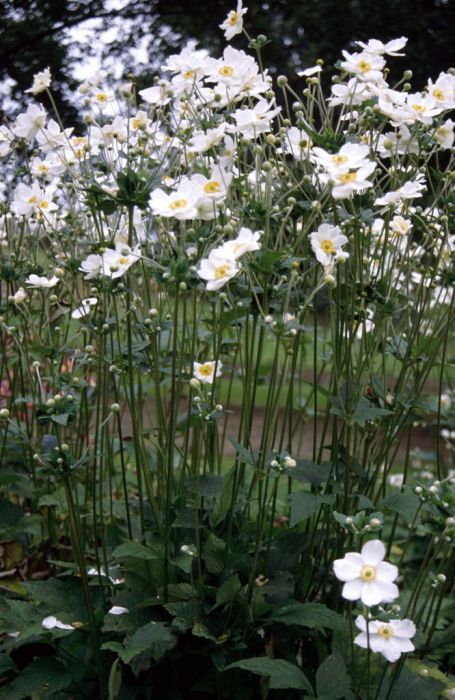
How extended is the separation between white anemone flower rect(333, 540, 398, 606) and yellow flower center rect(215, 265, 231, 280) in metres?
Result: 0.65

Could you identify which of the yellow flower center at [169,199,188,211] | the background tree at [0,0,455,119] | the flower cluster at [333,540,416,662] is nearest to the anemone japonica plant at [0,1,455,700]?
the yellow flower center at [169,199,188,211]

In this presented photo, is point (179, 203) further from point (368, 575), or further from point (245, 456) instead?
point (368, 575)

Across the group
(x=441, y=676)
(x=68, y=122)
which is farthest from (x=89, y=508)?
(x=68, y=122)

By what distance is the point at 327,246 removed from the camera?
1930 mm

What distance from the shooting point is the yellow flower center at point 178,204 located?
5.92ft

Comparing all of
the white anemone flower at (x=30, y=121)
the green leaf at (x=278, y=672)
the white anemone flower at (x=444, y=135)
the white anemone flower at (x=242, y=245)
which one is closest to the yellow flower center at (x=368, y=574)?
the green leaf at (x=278, y=672)

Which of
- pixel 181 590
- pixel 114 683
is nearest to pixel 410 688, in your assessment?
pixel 181 590

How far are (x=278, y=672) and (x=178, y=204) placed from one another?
3.69 feet

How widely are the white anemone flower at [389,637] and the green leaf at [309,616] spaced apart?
0.24m

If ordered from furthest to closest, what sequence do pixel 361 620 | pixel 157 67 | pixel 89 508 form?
1. pixel 157 67
2. pixel 89 508
3. pixel 361 620

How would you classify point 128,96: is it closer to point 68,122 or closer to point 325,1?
point 68,122

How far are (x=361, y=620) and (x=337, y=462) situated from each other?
526 mm

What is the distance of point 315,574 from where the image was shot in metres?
2.41

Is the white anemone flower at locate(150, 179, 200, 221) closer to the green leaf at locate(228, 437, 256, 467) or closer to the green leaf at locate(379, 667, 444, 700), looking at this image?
the green leaf at locate(228, 437, 256, 467)
